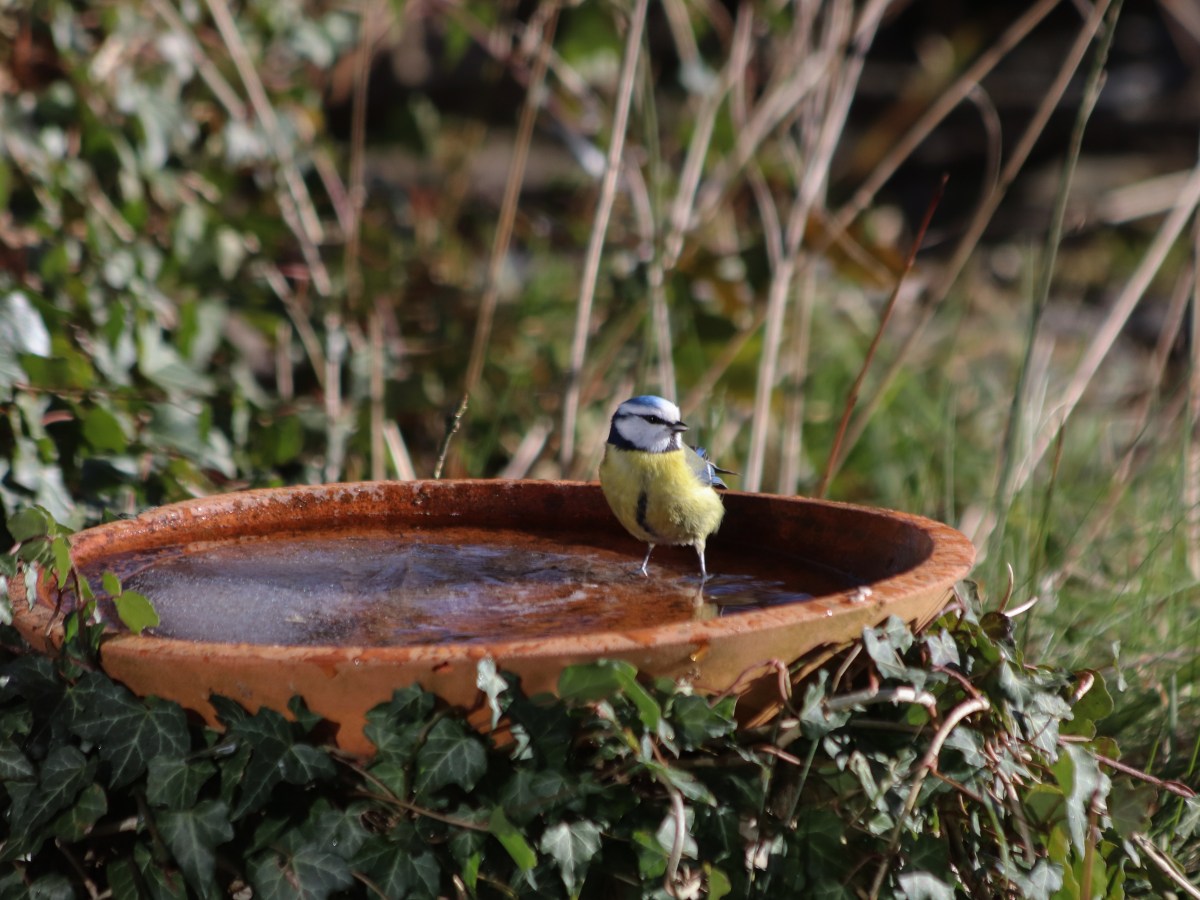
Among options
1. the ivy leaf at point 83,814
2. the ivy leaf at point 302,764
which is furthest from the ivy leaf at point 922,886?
the ivy leaf at point 83,814

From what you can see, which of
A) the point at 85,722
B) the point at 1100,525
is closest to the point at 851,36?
the point at 1100,525

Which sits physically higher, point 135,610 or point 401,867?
point 135,610

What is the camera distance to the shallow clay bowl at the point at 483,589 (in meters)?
1.25

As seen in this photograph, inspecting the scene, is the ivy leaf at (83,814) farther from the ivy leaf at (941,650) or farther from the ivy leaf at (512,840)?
the ivy leaf at (941,650)

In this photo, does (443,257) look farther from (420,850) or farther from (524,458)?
(420,850)

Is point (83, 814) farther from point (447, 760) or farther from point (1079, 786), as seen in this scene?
point (1079, 786)

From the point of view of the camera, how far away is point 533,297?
4148 mm

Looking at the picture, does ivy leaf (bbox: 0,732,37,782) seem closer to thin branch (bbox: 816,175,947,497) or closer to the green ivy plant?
the green ivy plant

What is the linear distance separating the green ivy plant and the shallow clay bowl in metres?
0.03

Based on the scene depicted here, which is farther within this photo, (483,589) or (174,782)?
(483,589)

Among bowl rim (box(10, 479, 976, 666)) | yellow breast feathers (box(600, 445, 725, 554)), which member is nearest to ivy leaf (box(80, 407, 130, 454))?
bowl rim (box(10, 479, 976, 666))

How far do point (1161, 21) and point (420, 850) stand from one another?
21.3 ft

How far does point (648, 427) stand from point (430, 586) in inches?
18.6

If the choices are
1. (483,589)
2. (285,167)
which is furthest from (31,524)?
(285,167)
